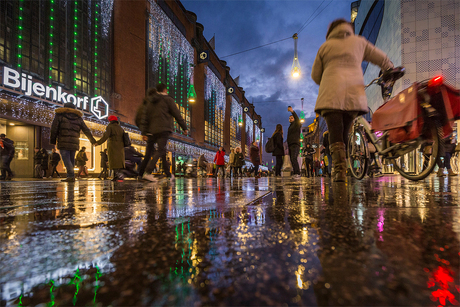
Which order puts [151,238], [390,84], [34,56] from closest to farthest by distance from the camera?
[151,238]
[390,84]
[34,56]

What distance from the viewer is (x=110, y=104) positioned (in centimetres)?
1529

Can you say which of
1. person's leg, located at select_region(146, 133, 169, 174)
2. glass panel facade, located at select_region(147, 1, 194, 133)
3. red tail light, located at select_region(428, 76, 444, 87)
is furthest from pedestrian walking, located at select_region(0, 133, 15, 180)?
red tail light, located at select_region(428, 76, 444, 87)

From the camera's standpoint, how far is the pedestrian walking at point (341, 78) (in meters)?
2.72

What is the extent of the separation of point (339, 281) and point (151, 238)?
0.38 meters

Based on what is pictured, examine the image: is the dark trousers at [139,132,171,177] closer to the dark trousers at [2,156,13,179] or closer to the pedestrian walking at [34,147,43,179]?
the dark trousers at [2,156,13,179]

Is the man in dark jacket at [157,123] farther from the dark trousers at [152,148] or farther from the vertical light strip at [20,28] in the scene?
the vertical light strip at [20,28]

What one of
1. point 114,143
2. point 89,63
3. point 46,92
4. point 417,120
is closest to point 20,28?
point 46,92

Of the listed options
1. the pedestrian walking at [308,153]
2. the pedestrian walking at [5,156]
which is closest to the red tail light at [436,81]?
the pedestrian walking at [308,153]

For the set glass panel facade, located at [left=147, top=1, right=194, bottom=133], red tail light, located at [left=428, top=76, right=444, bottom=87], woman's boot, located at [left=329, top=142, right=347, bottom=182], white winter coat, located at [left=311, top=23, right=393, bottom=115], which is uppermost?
glass panel facade, located at [left=147, top=1, right=194, bottom=133]

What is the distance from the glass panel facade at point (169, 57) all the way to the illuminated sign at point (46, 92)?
605 cm

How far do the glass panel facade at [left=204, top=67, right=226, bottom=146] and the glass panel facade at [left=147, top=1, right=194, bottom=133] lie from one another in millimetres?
4676

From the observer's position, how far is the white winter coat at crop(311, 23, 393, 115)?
272cm

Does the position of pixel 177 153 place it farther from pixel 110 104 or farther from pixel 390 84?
pixel 390 84

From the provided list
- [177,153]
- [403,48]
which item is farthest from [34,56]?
[403,48]
